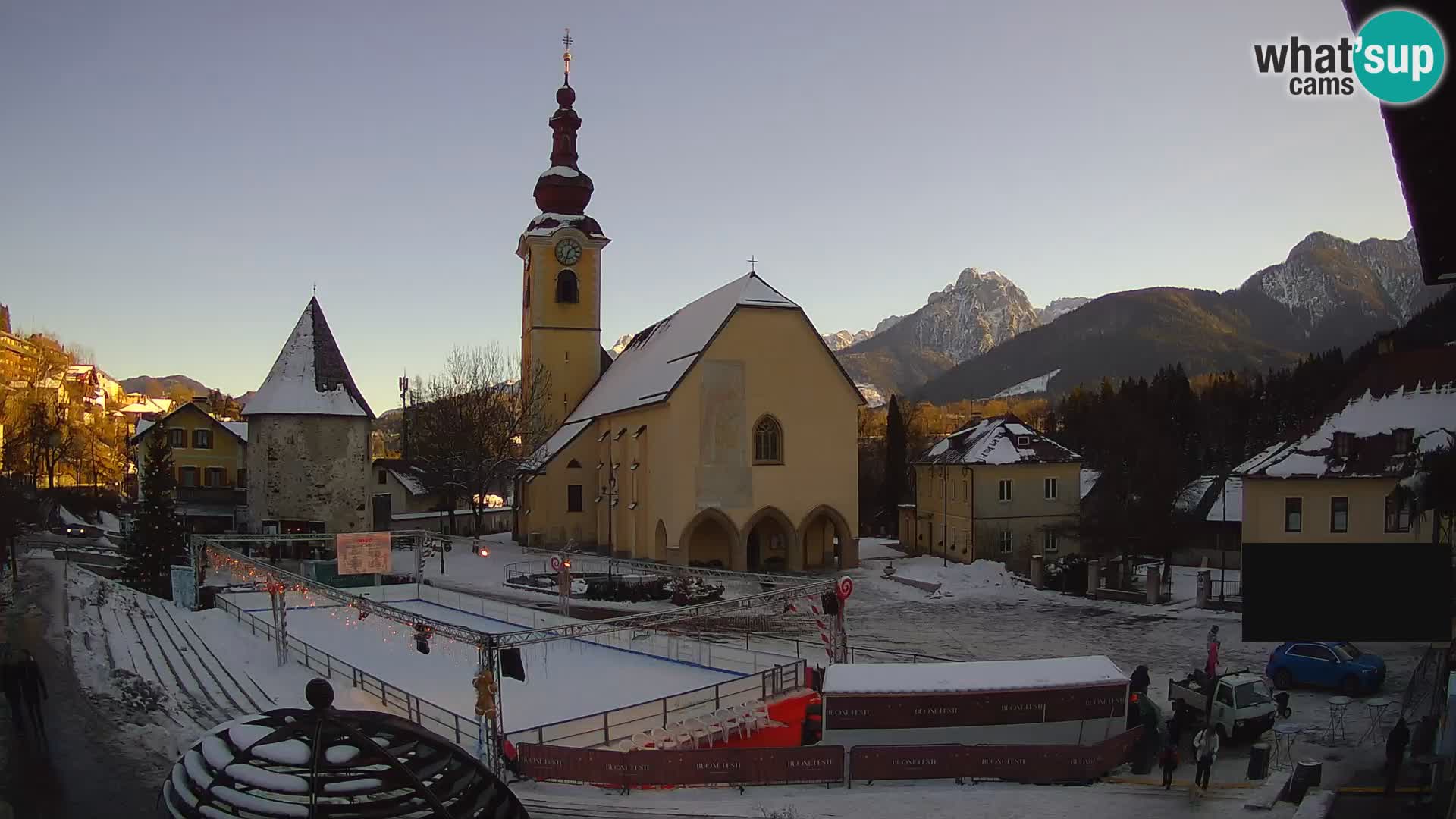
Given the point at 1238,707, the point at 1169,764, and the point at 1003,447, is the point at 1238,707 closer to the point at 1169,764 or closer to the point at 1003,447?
the point at 1169,764

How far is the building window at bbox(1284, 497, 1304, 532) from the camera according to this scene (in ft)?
106

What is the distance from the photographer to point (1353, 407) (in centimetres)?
3241

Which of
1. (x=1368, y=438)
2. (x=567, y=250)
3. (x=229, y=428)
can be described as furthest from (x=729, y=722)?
(x=229, y=428)

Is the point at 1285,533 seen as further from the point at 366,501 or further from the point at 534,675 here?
the point at 366,501

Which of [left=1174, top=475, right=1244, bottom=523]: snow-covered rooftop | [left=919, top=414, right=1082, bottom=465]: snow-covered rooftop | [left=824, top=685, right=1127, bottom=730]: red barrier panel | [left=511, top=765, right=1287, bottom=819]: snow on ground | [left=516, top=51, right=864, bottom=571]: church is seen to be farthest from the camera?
[left=1174, top=475, right=1244, bottom=523]: snow-covered rooftop

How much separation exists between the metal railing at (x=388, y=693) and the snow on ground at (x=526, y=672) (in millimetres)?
652

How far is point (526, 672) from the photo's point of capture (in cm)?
2180

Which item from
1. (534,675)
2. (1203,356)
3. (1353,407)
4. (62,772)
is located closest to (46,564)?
(534,675)

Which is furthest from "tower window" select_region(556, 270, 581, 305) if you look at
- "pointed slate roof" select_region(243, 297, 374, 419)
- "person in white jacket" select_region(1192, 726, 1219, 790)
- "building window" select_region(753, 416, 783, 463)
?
"person in white jacket" select_region(1192, 726, 1219, 790)

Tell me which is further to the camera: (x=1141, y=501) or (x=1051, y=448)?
(x=1051, y=448)

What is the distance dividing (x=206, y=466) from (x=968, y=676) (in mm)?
53190

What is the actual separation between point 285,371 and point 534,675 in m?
28.2

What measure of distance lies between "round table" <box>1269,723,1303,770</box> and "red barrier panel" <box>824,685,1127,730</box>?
A: 245cm

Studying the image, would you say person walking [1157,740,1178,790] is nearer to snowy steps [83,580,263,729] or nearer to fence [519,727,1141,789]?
fence [519,727,1141,789]
